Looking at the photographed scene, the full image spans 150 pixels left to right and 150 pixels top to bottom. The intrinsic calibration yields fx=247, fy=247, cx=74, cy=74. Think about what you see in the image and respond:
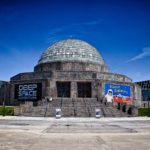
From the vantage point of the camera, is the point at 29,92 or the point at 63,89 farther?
the point at 63,89

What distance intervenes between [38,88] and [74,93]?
13.8 ft

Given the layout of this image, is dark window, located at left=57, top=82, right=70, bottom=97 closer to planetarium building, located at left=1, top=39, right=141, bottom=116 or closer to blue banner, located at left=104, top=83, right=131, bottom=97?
planetarium building, located at left=1, top=39, right=141, bottom=116

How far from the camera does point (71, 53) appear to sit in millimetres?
36312

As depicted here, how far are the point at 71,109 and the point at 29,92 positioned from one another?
822 cm

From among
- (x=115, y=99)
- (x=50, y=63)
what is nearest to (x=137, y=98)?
(x=115, y=99)

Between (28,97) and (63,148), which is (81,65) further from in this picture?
(63,148)

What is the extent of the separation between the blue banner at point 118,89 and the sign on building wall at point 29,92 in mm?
7712

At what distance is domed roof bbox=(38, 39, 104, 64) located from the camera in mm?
35812

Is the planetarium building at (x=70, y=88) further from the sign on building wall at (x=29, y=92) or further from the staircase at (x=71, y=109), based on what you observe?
the staircase at (x=71, y=109)

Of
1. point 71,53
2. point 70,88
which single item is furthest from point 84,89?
point 71,53

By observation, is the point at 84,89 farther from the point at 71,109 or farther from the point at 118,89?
the point at 71,109

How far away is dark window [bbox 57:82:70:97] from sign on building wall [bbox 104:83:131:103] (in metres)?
4.53

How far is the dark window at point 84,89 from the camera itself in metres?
29.4

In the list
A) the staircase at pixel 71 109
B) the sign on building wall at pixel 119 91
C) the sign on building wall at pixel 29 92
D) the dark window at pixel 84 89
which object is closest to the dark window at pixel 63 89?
the dark window at pixel 84 89
